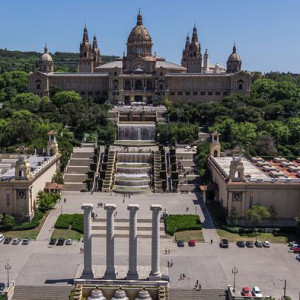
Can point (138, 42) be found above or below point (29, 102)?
above

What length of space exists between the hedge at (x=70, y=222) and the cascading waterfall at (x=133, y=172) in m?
15.1

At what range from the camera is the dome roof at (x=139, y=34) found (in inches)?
5689

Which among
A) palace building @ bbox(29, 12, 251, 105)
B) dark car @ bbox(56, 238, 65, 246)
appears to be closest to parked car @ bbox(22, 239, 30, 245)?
A: dark car @ bbox(56, 238, 65, 246)

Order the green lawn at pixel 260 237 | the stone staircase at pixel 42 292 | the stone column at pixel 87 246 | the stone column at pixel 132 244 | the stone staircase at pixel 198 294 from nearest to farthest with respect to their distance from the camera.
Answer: the stone staircase at pixel 42 292
the stone staircase at pixel 198 294
the stone column at pixel 132 244
the stone column at pixel 87 246
the green lawn at pixel 260 237

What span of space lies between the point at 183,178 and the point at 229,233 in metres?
23.3

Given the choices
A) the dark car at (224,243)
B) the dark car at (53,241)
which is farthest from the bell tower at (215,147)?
the dark car at (53,241)

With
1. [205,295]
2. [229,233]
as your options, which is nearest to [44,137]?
[229,233]

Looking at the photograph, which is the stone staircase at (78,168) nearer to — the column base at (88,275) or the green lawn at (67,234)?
the green lawn at (67,234)

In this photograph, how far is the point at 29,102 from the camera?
12194 cm

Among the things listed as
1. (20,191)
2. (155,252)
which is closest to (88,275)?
(155,252)

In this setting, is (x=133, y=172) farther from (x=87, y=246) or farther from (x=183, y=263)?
(x=87, y=246)

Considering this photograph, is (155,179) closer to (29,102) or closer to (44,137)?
(44,137)

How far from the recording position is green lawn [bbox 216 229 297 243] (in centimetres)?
5619

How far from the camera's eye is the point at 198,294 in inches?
1706
